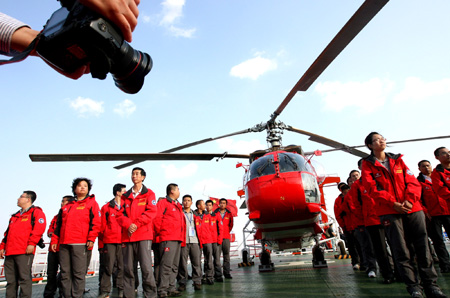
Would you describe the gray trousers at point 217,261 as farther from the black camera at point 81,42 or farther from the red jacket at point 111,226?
the black camera at point 81,42

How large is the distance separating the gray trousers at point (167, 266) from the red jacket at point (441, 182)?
4.73 m

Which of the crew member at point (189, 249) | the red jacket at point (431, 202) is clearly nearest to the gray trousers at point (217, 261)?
the crew member at point (189, 249)

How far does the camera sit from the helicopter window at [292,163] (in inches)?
282

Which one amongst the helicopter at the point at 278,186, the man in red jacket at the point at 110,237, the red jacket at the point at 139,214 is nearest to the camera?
the red jacket at the point at 139,214

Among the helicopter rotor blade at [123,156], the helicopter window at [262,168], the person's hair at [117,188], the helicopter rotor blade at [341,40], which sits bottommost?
the person's hair at [117,188]

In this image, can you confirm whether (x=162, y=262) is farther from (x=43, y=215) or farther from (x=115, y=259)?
(x=43, y=215)

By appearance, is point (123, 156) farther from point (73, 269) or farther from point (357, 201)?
point (357, 201)

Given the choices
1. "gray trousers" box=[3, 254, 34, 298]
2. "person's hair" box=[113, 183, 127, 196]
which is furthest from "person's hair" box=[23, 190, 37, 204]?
"person's hair" box=[113, 183, 127, 196]

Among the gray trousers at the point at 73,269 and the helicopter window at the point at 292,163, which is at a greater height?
the helicopter window at the point at 292,163

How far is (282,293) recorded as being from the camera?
13.4 feet

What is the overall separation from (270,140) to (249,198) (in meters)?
2.15

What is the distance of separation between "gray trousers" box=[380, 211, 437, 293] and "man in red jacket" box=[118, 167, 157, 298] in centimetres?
332

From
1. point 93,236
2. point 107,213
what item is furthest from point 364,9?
point 107,213

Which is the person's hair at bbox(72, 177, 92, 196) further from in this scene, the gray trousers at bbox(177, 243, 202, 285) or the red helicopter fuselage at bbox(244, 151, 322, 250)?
the red helicopter fuselage at bbox(244, 151, 322, 250)
